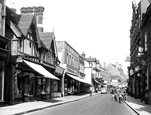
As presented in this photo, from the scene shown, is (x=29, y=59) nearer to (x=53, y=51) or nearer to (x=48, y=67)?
(x=48, y=67)

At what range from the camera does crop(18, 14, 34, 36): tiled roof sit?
2548cm

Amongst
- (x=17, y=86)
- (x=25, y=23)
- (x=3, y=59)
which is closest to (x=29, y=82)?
(x=17, y=86)

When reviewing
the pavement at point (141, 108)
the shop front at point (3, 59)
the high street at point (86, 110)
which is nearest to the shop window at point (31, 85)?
the high street at point (86, 110)

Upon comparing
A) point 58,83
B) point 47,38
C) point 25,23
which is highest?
point 25,23

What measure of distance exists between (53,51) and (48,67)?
4.14 meters

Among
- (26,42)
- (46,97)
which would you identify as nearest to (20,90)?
(26,42)

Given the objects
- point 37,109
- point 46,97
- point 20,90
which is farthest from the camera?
point 46,97

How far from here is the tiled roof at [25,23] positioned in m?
25.5

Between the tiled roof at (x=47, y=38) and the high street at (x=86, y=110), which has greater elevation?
the tiled roof at (x=47, y=38)

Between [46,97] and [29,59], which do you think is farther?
[46,97]

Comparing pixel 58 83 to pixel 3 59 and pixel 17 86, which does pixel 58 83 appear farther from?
pixel 3 59

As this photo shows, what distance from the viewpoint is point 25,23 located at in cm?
2611

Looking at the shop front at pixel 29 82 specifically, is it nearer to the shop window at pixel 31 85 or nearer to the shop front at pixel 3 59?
the shop window at pixel 31 85

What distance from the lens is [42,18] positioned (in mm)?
35406
